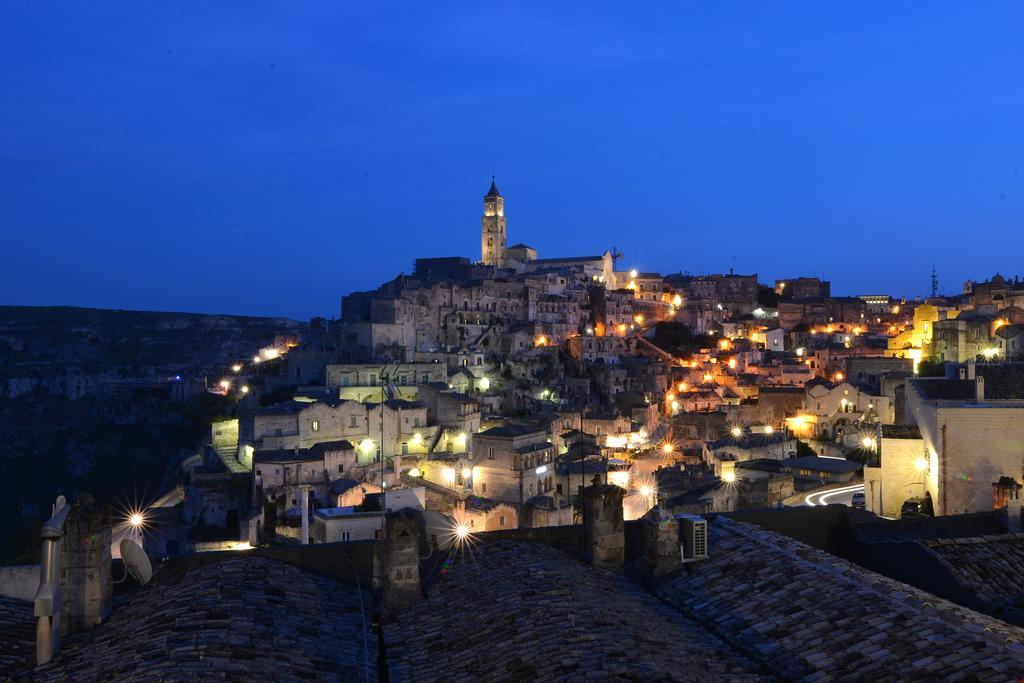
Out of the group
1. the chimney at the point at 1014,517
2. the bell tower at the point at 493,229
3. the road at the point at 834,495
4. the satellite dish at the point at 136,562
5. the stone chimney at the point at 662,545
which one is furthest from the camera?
the bell tower at the point at 493,229

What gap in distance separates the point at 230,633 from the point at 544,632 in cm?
336

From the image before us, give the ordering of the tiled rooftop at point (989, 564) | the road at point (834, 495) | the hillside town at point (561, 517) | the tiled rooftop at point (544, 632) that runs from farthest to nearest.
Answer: the road at point (834, 495) < the tiled rooftop at point (989, 564) < the hillside town at point (561, 517) < the tiled rooftop at point (544, 632)

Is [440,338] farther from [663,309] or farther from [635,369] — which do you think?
[663,309]

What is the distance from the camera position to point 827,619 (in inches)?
334

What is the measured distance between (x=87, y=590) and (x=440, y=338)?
54.1 meters

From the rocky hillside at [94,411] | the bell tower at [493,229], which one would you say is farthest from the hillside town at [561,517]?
the bell tower at [493,229]

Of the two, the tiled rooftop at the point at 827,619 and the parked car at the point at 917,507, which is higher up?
the tiled rooftop at the point at 827,619

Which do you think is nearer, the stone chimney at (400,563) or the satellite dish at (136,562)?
the stone chimney at (400,563)

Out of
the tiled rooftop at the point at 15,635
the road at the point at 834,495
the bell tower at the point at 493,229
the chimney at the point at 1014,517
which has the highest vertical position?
the bell tower at the point at 493,229

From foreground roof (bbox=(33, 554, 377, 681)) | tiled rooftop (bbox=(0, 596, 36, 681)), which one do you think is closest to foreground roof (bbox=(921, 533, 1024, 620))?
foreground roof (bbox=(33, 554, 377, 681))

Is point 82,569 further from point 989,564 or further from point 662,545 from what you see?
point 989,564

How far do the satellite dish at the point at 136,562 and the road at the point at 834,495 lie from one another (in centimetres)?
2220

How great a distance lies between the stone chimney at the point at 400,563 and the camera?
32.9 feet

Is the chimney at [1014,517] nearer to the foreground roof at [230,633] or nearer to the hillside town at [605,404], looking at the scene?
the hillside town at [605,404]
